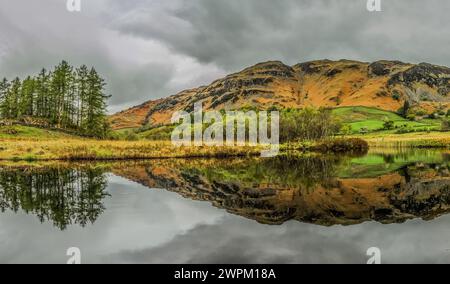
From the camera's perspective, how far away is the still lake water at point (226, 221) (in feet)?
29.8

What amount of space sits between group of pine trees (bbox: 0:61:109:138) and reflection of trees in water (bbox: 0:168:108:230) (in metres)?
54.0

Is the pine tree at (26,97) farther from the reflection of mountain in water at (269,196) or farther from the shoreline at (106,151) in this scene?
the reflection of mountain in water at (269,196)

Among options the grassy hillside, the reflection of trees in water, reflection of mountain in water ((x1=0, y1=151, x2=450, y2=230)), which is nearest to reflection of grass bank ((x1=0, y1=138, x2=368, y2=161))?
the grassy hillside

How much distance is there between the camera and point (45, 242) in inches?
399

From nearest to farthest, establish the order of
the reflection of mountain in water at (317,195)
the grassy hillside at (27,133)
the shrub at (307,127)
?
the reflection of mountain in water at (317,195) → the grassy hillside at (27,133) → the shrub at (307,127)

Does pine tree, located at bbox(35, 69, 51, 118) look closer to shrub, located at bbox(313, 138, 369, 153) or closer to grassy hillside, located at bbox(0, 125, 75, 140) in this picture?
grassy hillside, located at bbox(0, 125, 75, 140)

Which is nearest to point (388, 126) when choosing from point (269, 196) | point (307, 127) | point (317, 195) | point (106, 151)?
point (307, 127)

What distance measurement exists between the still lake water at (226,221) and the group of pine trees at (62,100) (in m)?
58.3

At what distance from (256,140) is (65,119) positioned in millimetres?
43921

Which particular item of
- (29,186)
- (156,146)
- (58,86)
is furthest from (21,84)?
(29,186)

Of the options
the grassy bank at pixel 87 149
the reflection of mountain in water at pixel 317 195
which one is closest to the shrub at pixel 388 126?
the grassy bank at pixel 87 149

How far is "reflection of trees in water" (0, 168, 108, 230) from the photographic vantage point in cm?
1329

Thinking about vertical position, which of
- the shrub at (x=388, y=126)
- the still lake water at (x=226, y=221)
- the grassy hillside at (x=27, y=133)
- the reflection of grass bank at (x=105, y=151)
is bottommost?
the still lake water at (x=226, y=221)

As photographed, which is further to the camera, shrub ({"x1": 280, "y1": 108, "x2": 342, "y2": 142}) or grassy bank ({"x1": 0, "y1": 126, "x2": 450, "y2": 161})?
shrub ({"x1": 280, "y1": 108, "x2": 342, "y2": 142})
